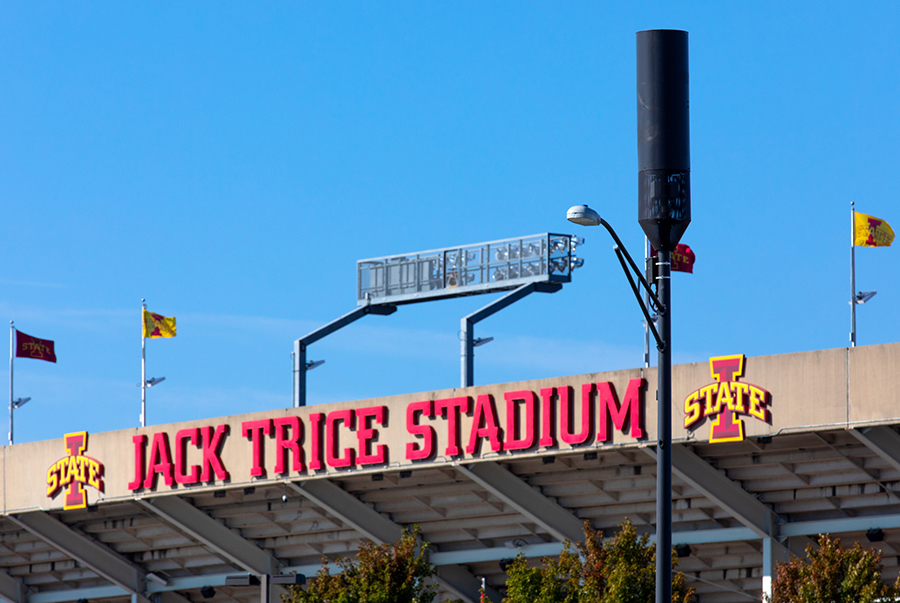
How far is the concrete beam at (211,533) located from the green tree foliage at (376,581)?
29.8 feet

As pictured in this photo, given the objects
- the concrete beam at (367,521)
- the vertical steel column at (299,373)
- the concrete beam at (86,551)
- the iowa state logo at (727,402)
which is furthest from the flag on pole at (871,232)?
the concrete beam at (86,551)

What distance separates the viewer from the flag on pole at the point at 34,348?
57.1 meters

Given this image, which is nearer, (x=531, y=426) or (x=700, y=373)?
(x=700, y=373)

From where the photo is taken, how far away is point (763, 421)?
109 feet

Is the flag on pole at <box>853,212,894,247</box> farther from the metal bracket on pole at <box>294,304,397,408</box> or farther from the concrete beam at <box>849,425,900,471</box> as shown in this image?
the metal bracket on pole at <box>294,304,397,408</box>

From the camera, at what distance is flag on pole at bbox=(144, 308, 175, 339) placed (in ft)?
185

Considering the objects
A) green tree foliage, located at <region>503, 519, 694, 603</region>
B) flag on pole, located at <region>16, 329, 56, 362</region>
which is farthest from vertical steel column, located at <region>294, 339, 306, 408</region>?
green tree foliage, located at <region>503, 519, 694, 603</region>

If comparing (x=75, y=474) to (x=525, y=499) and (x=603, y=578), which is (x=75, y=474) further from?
(x=603, y=578)

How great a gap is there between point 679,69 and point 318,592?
2371 centimetres

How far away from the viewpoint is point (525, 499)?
39812mm

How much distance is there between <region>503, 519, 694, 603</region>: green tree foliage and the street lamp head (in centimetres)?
1599

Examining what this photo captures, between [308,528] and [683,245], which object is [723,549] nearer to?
[683,245]

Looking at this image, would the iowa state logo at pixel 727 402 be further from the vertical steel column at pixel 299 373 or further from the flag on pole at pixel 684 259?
the vertical steel column at pixel 299 373

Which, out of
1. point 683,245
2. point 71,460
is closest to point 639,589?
point 683,245
